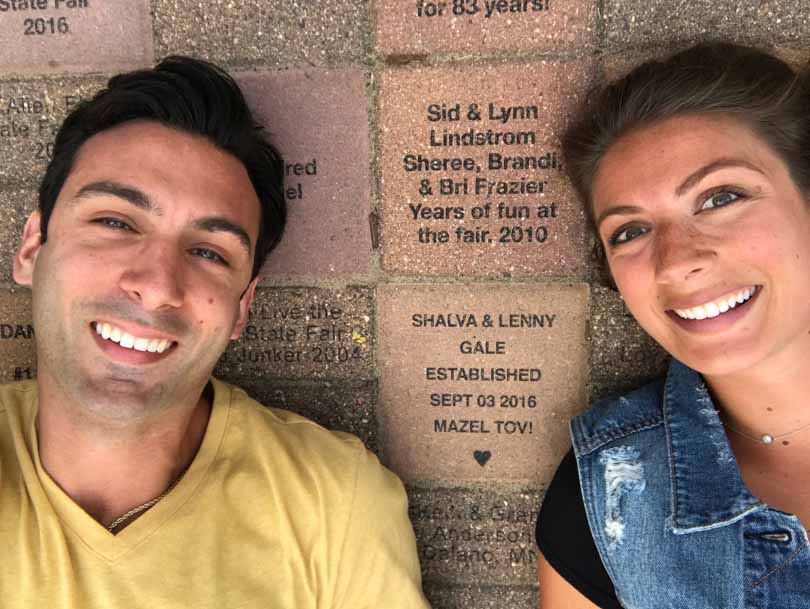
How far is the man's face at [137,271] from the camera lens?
138 centimetres

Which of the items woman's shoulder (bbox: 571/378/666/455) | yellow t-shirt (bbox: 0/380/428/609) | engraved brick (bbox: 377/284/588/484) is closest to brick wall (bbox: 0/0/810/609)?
engraved brick (bbox: 377/284/588/484)

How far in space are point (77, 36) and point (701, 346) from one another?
191cm

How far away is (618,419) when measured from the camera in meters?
1.65

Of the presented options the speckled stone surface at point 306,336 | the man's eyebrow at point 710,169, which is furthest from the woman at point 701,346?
the speckled stone surface at point 306,336

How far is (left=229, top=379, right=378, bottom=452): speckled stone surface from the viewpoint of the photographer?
189cm

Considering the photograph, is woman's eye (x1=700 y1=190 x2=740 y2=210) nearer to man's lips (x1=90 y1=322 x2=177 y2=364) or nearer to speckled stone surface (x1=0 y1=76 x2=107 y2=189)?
man's lips (x1=90 y1=322 x2=177 y2=364)

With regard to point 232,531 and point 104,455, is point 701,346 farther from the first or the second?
point 104,455

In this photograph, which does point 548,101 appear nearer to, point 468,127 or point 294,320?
point 468,127

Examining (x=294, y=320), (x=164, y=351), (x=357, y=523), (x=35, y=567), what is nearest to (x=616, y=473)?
(x=357, y=523)

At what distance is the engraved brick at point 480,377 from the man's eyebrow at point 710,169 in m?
0.49

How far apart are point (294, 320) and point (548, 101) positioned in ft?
3.22

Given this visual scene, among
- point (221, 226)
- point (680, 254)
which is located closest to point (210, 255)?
point (221, 226)

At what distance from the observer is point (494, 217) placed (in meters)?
1.77

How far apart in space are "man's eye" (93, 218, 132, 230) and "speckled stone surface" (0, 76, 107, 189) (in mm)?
615
